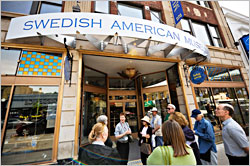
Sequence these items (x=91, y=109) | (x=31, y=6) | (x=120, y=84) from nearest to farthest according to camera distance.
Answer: (x=31, y=6), (x=91, y=109), (x=120, y=84)

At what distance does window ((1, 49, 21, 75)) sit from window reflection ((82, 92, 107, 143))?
2724 mm

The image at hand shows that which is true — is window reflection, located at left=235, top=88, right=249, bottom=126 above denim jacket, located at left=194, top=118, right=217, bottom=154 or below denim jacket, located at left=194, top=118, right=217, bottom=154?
above

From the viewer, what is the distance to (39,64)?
4.03 metres

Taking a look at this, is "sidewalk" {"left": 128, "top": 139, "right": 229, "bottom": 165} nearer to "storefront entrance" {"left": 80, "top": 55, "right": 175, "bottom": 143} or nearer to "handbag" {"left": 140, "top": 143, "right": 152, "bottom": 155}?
"handbag" {"left": 140, "top": 143, "right": 152, "bottom": 155}

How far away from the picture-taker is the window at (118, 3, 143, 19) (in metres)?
6.65

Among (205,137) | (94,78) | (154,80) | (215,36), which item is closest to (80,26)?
(94,78)

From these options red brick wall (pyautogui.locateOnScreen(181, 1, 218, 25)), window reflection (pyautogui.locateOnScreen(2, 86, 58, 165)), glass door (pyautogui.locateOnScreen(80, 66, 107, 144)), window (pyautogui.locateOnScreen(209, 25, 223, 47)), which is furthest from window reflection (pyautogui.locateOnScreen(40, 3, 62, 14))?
window (pyautogui.locateOnScreen(209, 25, 223, 47))

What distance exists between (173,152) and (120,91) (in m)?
6.01

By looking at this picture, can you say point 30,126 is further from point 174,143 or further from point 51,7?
point 51,7

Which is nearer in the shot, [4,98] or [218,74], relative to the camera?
[4,98]

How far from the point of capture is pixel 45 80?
12.8 feet

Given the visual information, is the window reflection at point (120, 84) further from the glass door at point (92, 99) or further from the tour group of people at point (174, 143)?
the tour group of people at point (174, 143)

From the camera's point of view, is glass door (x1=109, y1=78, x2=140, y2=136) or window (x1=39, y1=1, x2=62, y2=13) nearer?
window (x1=39, y1=1, x2=62, y2=13)

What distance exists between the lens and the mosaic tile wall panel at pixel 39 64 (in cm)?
388
